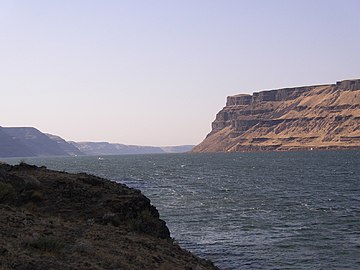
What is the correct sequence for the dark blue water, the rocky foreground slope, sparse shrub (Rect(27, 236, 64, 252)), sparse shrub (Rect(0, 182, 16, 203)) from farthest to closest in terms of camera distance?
the dark blue water
sparse shrub (Rect(0, 182, 16, 203))
sparse shrub (Rect(27, 236, 64, 252))
the rocky foreground slope

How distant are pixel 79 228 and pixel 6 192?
5262 mm

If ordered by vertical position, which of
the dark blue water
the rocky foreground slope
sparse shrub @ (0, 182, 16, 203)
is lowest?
the dark blue water

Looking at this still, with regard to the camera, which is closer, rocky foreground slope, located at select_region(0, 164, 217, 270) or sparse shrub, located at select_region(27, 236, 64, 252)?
rocky foreground slope, located at select_region(0, 164, 217, 270)

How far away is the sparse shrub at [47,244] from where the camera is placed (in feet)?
47.6

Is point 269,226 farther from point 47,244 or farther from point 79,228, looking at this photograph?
point 47,244

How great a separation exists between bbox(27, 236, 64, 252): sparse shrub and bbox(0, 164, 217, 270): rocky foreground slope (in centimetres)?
3

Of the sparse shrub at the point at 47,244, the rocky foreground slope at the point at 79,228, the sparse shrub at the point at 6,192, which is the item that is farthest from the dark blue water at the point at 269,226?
the sparse shrub at the point at 47,244

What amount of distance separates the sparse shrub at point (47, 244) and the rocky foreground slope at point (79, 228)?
29mm

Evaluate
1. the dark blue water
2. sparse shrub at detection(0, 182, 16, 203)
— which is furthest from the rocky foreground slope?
the dark blue water

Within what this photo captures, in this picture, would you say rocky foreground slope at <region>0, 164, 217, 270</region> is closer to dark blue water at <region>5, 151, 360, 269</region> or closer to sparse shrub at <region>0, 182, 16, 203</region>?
sparse shrub at <region>0, 182, 16, 203</region>

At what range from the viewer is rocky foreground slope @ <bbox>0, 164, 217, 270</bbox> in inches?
558

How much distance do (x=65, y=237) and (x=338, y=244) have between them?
65.9ft

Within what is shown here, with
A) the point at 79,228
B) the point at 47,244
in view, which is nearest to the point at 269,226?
the point at 79,228

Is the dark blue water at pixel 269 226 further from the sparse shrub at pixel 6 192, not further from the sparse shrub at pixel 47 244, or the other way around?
the sparse shrub at pixel 47 244
